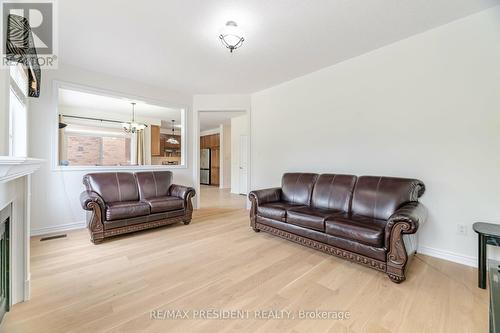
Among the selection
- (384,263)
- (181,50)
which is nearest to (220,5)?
(181,50)

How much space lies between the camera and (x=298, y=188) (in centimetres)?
337

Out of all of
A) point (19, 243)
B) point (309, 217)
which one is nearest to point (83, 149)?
point (19, 243)

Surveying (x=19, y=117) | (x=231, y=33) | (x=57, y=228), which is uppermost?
(x=231, y=33)

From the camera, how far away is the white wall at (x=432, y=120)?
87.1 inches

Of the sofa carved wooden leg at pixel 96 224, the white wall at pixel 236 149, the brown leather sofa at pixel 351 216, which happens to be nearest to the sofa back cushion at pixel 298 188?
the brown leather sofa at pixel 351 216

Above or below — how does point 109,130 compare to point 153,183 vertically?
above

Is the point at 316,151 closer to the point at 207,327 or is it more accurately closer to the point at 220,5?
the point at 220,5

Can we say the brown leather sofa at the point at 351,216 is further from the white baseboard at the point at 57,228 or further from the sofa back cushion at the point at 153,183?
the white baseboard at the point at 57,228

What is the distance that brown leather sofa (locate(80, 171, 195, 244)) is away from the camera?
282 centimetres

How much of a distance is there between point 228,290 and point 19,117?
333 cm

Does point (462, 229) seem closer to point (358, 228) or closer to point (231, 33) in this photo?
point (358, 228)

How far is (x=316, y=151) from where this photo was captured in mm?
3719

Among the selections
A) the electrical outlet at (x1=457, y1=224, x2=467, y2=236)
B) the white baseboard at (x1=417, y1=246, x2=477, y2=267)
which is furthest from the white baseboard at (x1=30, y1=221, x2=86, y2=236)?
the electrical outlet at (x1=457, y1=224, x2=467, y2=236)

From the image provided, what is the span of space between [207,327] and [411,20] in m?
3.47
